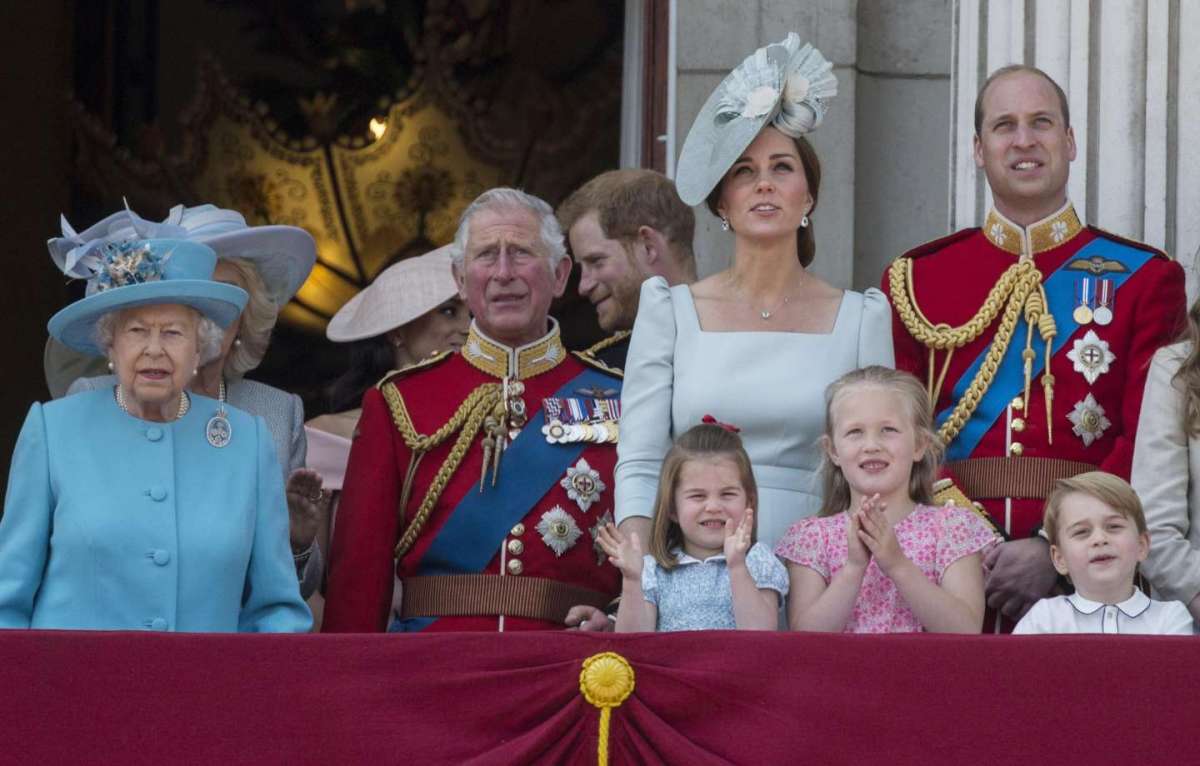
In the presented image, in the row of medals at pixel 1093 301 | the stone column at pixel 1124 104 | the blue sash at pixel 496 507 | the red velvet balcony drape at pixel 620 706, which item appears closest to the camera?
the red velvet balcony drape at pixel 620 706

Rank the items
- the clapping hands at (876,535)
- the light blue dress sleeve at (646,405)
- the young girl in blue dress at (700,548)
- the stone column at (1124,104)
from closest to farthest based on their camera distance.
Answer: the clapping hands at (876,535) → the young girl in blue dress at (700,548) → the light blue dress sleeve at (646,405) → the stone column at (1124,104)

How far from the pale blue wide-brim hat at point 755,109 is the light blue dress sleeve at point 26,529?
1.25 metres

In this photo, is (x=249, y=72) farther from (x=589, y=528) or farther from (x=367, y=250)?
(x=589, y=528)

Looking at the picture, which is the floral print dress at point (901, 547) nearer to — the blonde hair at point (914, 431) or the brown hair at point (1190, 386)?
the blonde hair at point (914, 431)

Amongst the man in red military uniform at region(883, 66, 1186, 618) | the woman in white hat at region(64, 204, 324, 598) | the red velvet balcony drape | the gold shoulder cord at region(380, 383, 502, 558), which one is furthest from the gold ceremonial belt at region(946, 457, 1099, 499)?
the woman in white hat at region(64, 204, 324, 598)

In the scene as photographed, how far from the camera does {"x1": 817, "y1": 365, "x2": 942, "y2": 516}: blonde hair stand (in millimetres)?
4195

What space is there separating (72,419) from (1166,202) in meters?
2.46

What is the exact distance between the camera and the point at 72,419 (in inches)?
163

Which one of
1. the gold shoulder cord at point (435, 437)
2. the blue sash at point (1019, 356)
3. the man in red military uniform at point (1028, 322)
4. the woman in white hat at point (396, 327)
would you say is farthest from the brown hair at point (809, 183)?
the woman in white hat at point (396, 327)

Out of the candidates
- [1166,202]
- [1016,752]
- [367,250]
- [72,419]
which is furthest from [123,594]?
[367,250]

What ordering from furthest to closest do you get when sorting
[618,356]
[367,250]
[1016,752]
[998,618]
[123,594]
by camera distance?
[367,250] → [618,356] → [998,618] → [123,594] → [1016,752]

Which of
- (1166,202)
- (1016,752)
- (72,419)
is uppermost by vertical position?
(1166,202)

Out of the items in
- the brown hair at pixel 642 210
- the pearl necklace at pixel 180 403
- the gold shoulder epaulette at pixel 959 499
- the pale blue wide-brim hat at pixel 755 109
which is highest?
the brown hair at pixel 642 210

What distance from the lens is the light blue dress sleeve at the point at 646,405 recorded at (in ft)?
14.1
